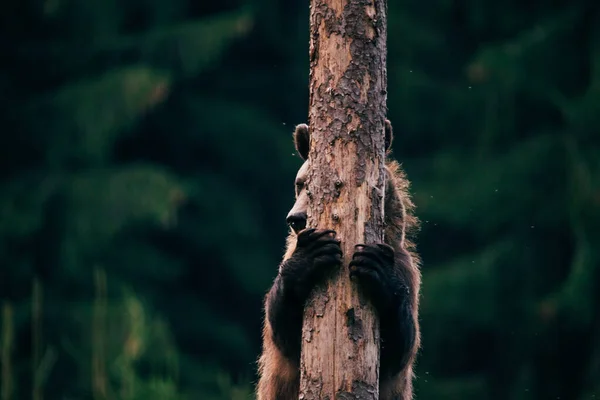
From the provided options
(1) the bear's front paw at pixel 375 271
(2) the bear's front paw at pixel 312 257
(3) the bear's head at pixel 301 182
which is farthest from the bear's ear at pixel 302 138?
(1) the bear's front paw at pixel 375 271

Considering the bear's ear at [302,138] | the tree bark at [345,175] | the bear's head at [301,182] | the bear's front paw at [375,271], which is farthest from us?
the bear's ear at [302,138]

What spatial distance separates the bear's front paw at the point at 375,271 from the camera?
4.55 metres

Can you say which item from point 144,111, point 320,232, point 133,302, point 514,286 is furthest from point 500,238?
point 320,232

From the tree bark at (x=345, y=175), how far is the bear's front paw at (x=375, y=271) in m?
0.04

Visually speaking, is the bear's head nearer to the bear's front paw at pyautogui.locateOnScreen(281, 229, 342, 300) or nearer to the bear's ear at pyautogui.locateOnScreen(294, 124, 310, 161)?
the bear's ear at pyautogui.locateOnScreen(294, 124, 310, 161)

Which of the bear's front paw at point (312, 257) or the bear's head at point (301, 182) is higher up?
the bear's head at point (301, 182)

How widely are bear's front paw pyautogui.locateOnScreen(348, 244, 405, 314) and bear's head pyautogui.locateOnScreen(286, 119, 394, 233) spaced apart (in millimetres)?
365

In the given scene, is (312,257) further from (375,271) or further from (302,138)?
(302,138)

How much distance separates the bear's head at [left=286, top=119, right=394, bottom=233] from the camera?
5.11 m

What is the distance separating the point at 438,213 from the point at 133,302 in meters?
9.62

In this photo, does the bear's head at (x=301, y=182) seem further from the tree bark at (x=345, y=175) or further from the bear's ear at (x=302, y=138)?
the tree bark at (x=345, y=175)

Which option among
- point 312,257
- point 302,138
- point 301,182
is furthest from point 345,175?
point 302,138

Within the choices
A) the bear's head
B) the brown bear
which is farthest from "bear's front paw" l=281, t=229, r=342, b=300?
the bear's head

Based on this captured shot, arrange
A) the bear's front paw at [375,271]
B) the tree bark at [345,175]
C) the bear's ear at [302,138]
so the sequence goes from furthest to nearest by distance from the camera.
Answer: the bear's ear at [302,138], the bear's front paw at [375,271], the tree bark at [345,175]
